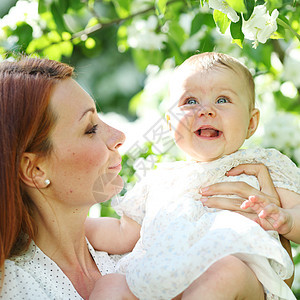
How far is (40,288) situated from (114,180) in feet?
1.26

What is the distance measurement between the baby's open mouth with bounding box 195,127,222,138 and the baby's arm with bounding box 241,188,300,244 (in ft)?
0.88

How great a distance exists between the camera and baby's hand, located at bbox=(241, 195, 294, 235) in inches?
58.4

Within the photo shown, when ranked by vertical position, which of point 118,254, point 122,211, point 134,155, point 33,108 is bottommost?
point 134,155

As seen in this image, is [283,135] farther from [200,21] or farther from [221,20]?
[221,20]

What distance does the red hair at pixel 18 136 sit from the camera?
1580mm

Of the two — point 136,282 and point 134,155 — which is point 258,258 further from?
point 134,155

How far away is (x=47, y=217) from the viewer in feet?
5.66

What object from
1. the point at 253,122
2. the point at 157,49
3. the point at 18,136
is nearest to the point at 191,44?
the point at 157,49

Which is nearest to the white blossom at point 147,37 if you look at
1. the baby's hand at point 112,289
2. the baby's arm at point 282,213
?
the baby's arm at point 282,213

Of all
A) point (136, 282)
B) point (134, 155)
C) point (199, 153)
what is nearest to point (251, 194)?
point (199, 153)

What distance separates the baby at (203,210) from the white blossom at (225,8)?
8.6 inches

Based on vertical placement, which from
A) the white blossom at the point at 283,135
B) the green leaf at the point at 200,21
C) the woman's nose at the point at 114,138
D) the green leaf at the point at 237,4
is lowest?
the white blossom at the point at 283,135

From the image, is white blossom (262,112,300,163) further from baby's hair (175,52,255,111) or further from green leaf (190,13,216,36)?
baby's hair (175,52,255,111)

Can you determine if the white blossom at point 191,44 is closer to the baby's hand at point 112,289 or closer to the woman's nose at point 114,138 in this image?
the woman's nose at point 114,138
